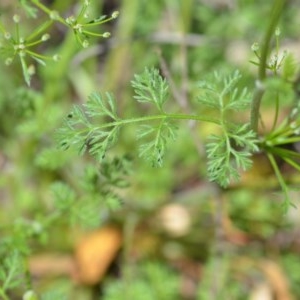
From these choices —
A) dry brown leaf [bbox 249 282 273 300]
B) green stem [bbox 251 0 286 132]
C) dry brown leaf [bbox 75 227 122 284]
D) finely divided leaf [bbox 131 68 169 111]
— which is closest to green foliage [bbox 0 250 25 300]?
finely divided leaf [bbox 131 68 169 111]

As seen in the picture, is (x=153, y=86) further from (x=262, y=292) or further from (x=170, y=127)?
(x=262, y=292)

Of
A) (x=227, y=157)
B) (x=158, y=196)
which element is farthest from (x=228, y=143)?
(x=158, y=196)

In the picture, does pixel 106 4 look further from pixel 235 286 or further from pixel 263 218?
pixel 235 286

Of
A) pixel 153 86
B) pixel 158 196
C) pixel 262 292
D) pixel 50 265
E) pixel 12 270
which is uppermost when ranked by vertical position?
pixel 153 86

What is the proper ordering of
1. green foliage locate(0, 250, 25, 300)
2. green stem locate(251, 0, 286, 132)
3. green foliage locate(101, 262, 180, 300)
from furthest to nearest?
green foliage locate(101, 262, 180, 300)
green foliage locate(0, 250, 25, 300)
green stem locate(251, 0, 286, 132)

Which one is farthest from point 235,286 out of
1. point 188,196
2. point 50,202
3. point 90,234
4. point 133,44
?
point 133,44

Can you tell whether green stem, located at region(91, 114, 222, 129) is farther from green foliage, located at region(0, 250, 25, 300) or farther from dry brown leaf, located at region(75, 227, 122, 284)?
dry brown leaf, located at region(75, 227, 122, 284)

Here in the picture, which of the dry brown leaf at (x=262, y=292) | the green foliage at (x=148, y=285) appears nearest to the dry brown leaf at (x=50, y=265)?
the green foliage at (x=148, y=285)
